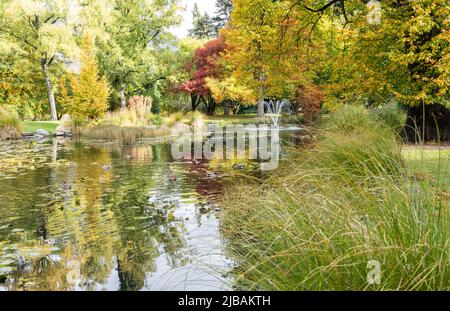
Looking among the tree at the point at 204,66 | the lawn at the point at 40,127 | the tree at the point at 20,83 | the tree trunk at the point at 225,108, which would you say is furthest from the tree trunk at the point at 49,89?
the tree trunk at the point at 225,108

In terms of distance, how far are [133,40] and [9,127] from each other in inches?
611

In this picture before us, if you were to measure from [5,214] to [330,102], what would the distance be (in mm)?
8841

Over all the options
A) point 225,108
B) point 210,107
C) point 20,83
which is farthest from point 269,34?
point 225,108

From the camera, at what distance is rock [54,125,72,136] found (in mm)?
20594

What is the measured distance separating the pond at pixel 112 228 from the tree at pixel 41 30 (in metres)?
20.2

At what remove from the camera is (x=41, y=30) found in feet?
91.4

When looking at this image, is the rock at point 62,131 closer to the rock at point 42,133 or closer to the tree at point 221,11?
the rock at point 42,133

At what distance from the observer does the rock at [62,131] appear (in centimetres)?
2059

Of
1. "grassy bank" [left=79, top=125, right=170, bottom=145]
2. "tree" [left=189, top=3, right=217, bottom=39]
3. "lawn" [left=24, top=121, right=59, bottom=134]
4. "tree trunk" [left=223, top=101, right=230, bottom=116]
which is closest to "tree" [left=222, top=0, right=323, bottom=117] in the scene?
"grassy bank" [left=79, top=125, right=170, bottom=145]

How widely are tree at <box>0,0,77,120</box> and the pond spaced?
66.4 feet

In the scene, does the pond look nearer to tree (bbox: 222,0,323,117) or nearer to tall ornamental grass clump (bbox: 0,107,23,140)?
tree (bbox: 222,0,323,117)
